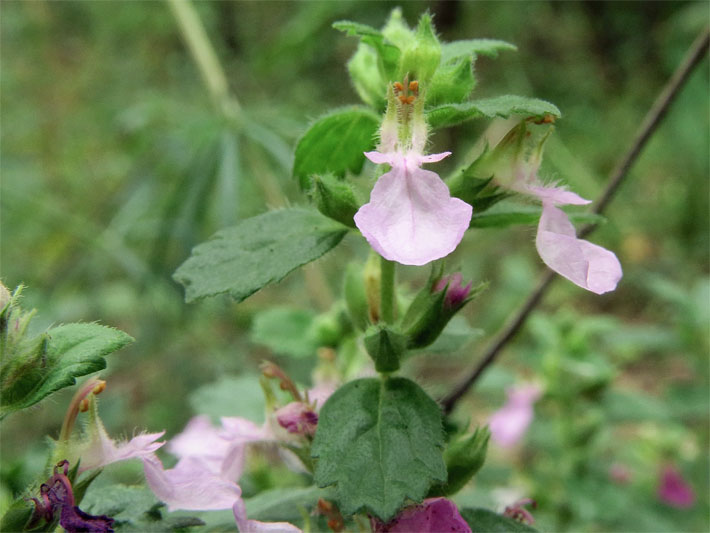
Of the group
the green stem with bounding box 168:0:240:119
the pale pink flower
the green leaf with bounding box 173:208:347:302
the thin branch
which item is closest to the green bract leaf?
the green leaf with bounding box 173:208:347:302

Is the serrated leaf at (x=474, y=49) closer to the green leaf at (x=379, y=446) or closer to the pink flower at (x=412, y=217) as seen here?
the pink flower at (x=412, y=217)

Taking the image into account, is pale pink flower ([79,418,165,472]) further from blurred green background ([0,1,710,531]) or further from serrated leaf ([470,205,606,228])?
serrated leaf ([470,205,606,228])

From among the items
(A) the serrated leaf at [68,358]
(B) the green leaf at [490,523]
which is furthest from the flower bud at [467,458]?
(A) the serrated leaf at [68,358]

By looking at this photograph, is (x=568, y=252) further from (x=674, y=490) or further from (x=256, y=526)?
(x=674, y=490)

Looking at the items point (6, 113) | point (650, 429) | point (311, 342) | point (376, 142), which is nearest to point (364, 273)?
point (376, 142)

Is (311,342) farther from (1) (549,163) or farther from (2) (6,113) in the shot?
(2) (6,113)

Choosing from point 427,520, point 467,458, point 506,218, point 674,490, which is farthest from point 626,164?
point 674,490

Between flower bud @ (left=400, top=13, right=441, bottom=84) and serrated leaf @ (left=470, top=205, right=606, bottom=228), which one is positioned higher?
flower bud @ (left=400, top=13, right=441, bottom=84)
